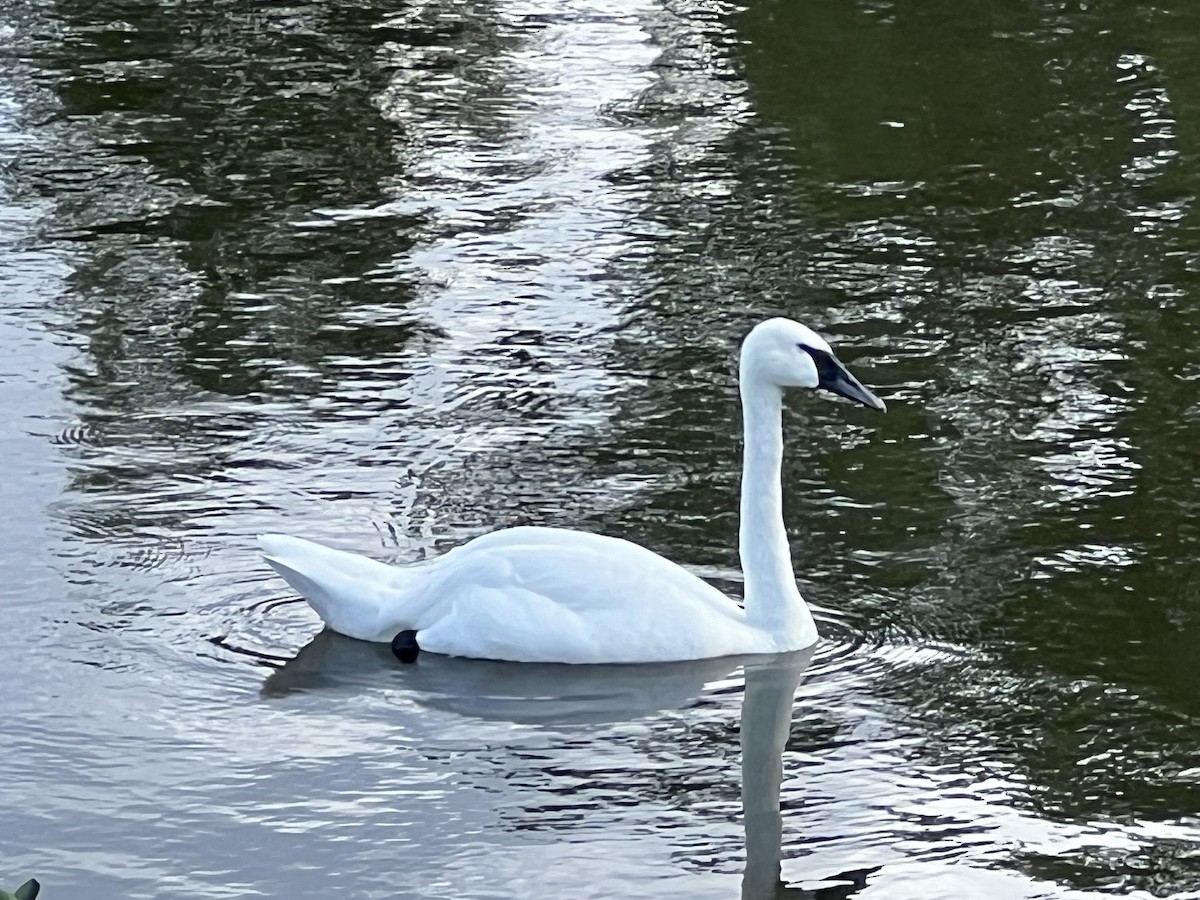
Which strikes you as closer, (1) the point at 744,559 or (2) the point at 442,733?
(2) the point at 442,733

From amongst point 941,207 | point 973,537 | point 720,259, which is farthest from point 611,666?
point 941,207

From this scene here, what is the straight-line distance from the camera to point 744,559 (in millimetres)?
7984

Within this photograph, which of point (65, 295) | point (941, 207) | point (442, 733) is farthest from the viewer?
point (941, 207)

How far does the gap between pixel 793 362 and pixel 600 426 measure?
75.9 inches

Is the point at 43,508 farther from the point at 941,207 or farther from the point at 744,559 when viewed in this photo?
the point at 941,207

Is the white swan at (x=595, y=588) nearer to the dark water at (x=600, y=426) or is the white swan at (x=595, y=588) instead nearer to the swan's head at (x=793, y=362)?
the swan's head at (x=793, y=362)

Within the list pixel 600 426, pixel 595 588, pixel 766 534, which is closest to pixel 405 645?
pixel 595 588

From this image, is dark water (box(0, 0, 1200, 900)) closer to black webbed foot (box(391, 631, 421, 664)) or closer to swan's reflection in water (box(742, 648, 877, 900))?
swan's reflection in water (box(742, 648, 877, 900))

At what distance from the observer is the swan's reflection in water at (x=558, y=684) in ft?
24.4

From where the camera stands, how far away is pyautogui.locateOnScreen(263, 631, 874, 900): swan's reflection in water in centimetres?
744

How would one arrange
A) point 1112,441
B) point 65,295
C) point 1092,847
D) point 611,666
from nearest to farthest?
point 1092,847 → point 611,666 → point 1112,441 → point 65,295

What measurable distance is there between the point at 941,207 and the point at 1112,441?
11.0ft

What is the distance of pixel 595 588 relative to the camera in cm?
776

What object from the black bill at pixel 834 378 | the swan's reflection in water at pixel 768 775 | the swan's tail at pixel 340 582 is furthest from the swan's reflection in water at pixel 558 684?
the black bill at pixel 834 378
